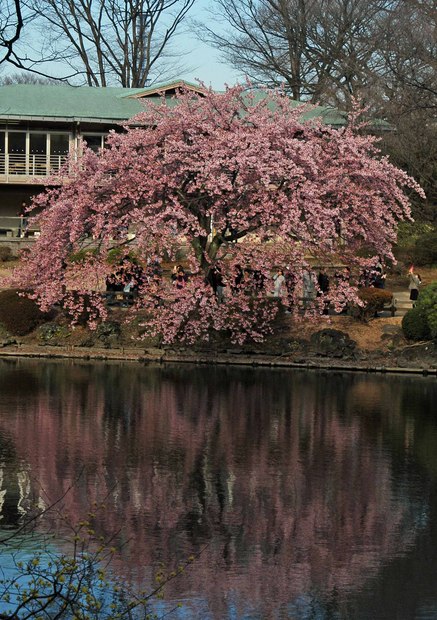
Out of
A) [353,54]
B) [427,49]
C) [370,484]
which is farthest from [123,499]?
[353,54]

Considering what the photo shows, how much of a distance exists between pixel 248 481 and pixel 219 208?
18.0 meters

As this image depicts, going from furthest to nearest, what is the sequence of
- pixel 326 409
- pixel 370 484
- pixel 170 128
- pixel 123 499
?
pixel 170 128 < pixel 326 409 < pixel 370 484 < pixel 123 499

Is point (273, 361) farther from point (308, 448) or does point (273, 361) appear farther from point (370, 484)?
point (370, 484)

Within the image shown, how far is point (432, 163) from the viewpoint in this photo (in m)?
49.5

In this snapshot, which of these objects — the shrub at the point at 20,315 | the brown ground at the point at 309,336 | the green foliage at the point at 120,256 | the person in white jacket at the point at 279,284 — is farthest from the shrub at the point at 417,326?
the shrub at the point at 20,315

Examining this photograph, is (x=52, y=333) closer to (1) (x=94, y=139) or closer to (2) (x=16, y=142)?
(1) (x=94, y=139)

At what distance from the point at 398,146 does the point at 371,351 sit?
48.6 ft

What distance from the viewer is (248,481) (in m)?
19.1

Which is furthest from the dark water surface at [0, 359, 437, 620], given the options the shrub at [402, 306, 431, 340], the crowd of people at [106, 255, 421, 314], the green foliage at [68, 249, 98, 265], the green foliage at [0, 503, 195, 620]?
the green foliage at [68, 249, 98, 265]

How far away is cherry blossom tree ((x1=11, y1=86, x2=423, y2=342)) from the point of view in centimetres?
3556

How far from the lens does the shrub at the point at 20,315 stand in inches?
1549

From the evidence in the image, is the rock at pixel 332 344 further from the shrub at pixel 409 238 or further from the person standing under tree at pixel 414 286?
the shrub at pixel 409 238

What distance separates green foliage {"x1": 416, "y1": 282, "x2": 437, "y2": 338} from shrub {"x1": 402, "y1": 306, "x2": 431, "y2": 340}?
155 mm

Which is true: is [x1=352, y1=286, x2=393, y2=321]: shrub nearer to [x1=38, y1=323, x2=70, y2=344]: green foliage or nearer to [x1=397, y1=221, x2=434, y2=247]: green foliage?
[x1=38, y1=323, x2=70, y2=344]: green foliage
